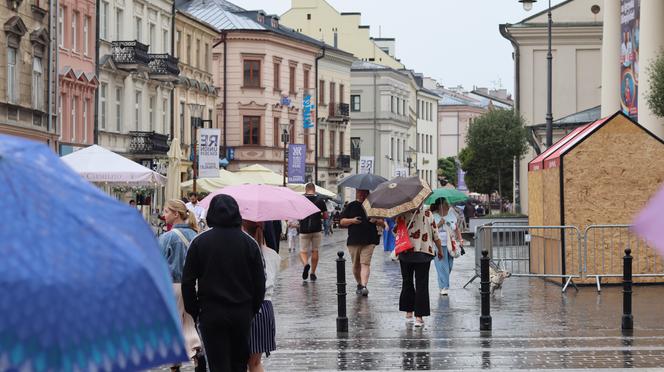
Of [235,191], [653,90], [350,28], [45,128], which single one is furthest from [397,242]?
[350,28]

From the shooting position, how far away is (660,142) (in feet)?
70.6

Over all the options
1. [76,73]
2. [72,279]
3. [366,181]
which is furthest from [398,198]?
[76,73]

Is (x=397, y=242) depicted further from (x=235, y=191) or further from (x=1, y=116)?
(x=1, y=116)

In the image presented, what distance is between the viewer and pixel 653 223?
3850 mm

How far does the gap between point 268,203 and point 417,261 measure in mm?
2713

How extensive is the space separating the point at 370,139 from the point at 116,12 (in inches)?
2081

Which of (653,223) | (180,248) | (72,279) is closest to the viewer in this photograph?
(72,279)

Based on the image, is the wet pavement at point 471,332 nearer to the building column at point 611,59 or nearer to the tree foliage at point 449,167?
the building column at point 611,59

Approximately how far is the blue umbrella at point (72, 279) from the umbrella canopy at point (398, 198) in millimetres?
12052

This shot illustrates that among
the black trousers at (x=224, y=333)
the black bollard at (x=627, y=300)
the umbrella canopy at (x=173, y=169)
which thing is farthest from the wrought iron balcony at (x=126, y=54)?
the black trousers at (x=224, y=333)

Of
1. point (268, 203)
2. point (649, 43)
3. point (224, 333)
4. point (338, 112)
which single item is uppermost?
point (338, 112)

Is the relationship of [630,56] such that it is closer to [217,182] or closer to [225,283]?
[217,182]

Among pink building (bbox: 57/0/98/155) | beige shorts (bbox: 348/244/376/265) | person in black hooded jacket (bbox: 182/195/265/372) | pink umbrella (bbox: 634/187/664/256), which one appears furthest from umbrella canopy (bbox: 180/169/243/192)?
pink umbrella (bbox: 634/187/664/256)

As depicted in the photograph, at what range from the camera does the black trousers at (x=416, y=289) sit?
1556 cm
